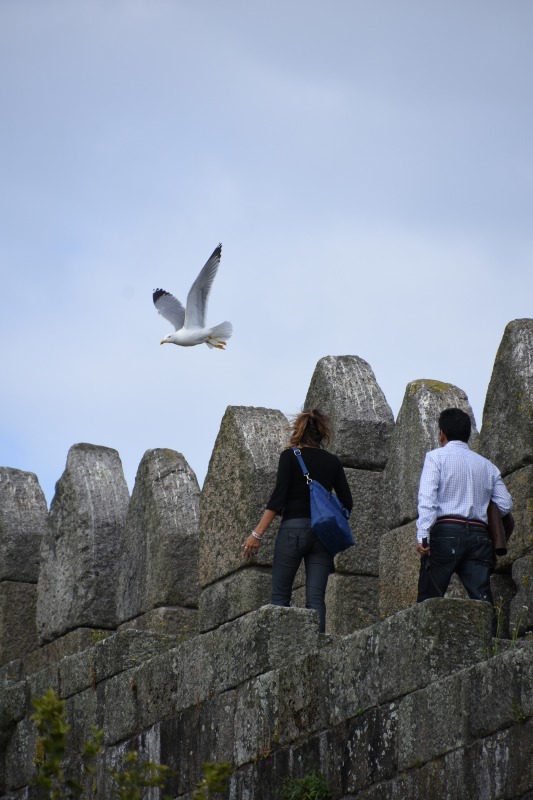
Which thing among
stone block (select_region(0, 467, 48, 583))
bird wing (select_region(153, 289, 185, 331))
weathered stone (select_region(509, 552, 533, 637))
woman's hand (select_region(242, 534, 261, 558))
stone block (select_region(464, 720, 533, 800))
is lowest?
stone block (select_region(464, 720, 533, 800))

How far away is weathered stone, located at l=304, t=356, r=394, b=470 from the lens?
9.15 meters

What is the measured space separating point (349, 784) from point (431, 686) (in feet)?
2.39

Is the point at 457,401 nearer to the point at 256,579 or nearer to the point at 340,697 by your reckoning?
the point at 256,579

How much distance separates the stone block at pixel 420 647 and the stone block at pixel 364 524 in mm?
1653

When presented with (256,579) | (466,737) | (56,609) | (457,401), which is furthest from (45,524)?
(466,737)

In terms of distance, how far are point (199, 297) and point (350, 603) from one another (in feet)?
17.1

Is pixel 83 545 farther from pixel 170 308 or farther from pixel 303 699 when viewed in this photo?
pixel 170 308

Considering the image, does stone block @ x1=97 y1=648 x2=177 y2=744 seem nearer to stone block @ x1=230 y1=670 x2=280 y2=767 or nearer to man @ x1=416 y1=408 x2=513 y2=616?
stone block @ x1=230 y1=670 x2=280 y2=767

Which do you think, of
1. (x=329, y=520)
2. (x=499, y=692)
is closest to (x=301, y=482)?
(x=329, y=520)

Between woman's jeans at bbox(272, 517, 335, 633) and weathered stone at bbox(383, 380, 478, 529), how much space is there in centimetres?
42

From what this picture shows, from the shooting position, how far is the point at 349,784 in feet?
23.9

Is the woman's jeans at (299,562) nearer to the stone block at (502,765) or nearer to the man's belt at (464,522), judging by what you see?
the man's belt at (464,522)

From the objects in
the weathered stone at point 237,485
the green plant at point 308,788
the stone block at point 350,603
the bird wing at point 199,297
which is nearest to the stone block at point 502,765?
the green plant at point 308,788

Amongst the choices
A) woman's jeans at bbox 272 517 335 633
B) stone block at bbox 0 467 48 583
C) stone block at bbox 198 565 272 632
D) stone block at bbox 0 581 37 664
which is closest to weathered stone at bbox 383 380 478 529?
woman's jeans at bbox 272 517 335 633
